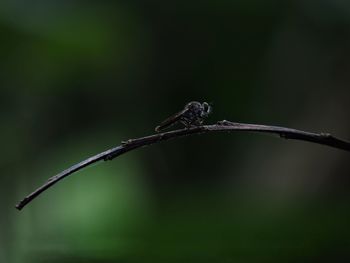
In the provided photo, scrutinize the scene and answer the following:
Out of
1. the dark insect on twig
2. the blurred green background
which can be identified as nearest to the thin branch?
the dark insect on twig

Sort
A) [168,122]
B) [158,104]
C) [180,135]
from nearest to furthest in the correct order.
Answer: [180,135] → [168,122] → [158,104]

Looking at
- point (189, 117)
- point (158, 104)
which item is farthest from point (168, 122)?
point (158, 104)

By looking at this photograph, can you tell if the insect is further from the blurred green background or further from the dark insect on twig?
the blurred green background

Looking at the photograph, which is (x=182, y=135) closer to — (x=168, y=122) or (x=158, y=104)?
(x=168, y=122)

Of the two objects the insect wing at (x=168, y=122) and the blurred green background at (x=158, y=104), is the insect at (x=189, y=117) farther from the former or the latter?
the blurred green background at (x=158, y=104)

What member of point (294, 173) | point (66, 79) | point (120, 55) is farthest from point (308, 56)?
point (66, 79)

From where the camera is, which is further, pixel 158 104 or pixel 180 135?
pixel 158 104
